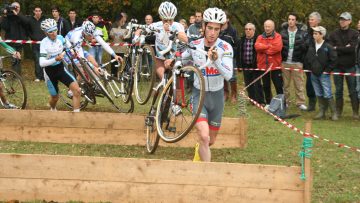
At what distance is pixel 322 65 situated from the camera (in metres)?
14.9

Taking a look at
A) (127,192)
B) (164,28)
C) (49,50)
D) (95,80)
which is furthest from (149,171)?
(95,80)

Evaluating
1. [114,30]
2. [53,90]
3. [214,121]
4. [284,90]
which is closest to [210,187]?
[214,121]

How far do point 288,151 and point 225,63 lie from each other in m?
3.32

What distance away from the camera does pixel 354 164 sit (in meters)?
10.4

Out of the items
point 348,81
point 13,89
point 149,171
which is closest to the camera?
point 149,171

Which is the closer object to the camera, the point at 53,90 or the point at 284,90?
the point at 53,90

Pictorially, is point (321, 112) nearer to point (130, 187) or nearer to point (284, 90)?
point (284, 90)

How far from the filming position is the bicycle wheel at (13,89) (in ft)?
47.8

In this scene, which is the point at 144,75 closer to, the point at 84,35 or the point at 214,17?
the point at 84,35

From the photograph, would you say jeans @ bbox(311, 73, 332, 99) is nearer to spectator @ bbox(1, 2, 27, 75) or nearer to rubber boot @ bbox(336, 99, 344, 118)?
rubber boot @ bbox(336, 99, 344, 118)

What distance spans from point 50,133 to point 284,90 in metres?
6.93

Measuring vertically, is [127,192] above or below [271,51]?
below

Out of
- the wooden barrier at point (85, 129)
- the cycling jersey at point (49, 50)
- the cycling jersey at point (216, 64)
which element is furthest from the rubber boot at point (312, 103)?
the cycling jersey at point (216, 64)

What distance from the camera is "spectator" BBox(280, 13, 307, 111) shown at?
16.0 metres
